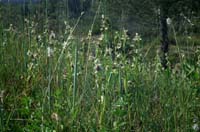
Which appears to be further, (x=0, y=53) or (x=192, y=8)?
(x=192, y=8)

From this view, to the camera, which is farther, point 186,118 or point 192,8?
point 192,8

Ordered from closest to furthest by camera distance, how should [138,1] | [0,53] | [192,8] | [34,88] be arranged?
1. [34,88]
2. [0,53]
3. [192,8]
4. [138,1]

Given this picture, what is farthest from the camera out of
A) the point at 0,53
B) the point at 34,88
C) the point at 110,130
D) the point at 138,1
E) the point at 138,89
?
the point at 138,1

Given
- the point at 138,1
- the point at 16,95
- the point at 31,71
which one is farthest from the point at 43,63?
the point at 138,1

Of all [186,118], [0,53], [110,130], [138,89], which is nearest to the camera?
[110,130]

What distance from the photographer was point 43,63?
275 cm

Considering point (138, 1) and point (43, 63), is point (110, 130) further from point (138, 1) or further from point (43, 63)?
point (138, 1)

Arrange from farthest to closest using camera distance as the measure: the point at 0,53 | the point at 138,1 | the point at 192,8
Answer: the point at 138,1, the point at 192,8, the point at 0,53

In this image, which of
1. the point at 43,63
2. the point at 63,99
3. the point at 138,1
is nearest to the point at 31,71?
the point at 43,63

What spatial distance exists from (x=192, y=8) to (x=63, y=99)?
1231cm

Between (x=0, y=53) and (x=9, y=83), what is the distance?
30 cm

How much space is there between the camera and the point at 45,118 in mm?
1887

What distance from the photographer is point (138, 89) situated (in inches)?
88.0

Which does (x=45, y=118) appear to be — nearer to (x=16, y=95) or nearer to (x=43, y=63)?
(x=16, y=95)
